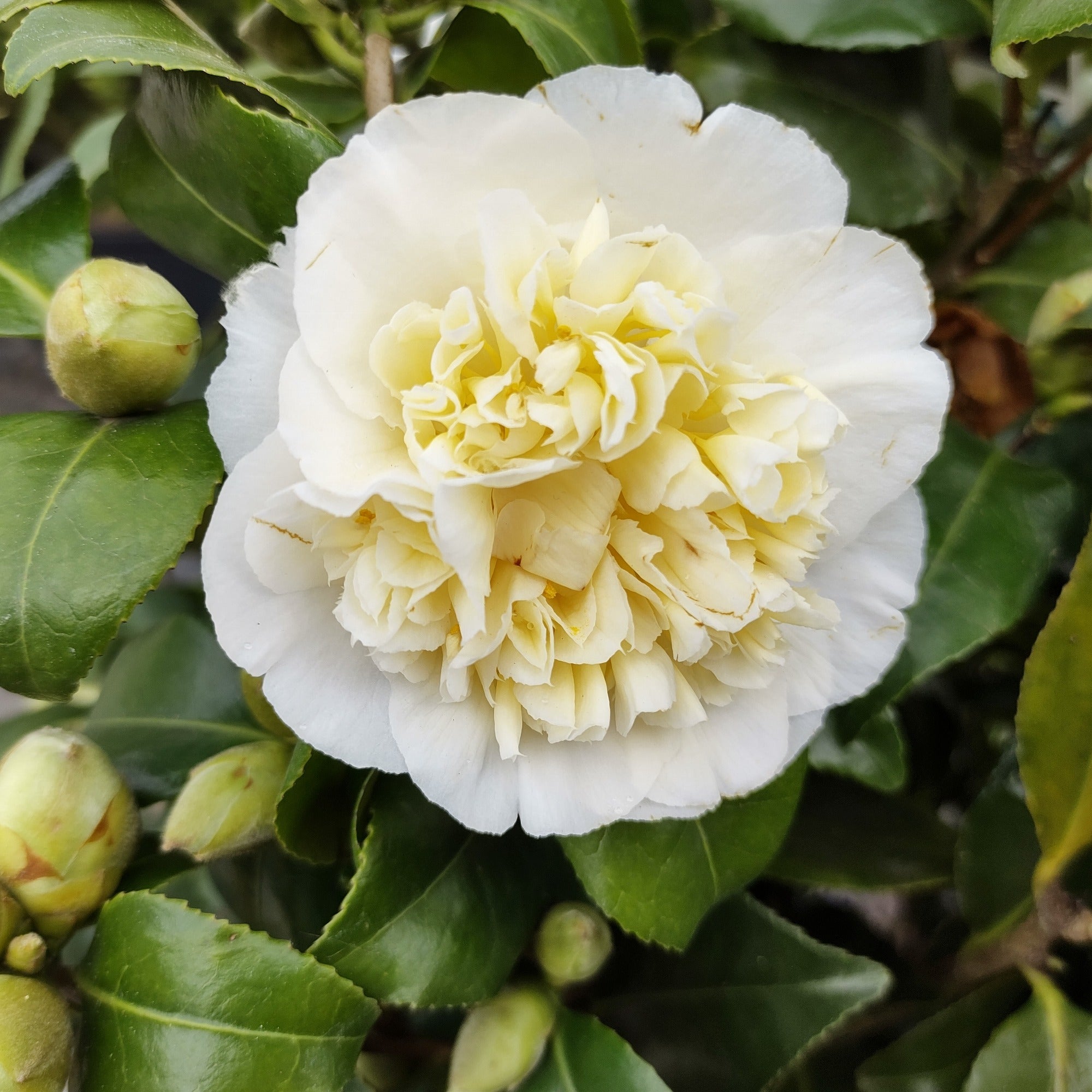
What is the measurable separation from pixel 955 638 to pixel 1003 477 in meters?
0.12

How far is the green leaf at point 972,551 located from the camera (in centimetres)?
48

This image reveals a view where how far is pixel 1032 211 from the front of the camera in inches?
23.0

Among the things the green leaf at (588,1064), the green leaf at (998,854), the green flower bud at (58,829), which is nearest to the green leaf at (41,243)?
the green flower bud at (58,829)

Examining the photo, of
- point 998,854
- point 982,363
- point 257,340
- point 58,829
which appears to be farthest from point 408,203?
point 998,854

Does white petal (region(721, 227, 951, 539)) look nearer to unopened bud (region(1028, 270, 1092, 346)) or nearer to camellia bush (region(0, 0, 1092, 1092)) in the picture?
camellia bush (region(0, 0, 1092, 1092))

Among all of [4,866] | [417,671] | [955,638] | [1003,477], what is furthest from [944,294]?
[4,866]

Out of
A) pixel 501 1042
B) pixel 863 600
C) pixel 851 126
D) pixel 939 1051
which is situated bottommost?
pixel 939 1051

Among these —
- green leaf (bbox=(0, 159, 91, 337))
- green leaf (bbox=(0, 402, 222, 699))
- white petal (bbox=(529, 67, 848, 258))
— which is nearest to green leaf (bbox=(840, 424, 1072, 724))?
white petal (bbox=(529, 67, 848, 258))

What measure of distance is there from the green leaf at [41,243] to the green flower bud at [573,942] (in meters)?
0.40

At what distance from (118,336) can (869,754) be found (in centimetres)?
44

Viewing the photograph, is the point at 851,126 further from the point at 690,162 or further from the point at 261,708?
the point at 261,708

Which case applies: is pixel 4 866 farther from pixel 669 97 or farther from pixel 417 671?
pixel 669 97

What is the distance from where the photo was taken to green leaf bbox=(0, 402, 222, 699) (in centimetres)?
37

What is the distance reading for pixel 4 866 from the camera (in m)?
0.40
